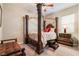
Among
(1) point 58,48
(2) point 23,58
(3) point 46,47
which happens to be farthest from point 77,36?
(2) point 23,58

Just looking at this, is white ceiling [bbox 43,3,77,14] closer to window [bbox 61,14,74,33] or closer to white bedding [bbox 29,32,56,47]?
window [bbox 61,14,74,33]

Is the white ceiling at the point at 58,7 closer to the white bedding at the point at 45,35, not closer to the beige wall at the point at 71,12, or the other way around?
the beige wall at the point at 71,12

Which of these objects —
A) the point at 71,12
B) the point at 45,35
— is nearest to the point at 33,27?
the point at 45,35

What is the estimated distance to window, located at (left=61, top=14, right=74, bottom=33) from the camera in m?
1.12

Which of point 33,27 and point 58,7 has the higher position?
point 58,7

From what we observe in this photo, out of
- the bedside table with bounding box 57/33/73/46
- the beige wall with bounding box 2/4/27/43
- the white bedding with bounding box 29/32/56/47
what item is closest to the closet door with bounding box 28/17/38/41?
the white bedding with bounding box 29/32/56/47

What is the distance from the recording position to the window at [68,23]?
3.67 feet

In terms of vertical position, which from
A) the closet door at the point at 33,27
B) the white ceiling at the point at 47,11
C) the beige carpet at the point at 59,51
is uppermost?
the white ceiling at the point at 47,11

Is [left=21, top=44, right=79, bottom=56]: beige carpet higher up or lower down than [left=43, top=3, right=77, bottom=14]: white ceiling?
lower down

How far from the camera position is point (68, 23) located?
1.13 metres

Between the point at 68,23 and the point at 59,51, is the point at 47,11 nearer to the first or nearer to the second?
the point at 68,23

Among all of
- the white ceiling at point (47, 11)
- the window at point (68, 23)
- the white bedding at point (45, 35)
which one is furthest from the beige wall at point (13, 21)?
the window at point (68, 23)

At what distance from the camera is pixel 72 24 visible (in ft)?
3.72

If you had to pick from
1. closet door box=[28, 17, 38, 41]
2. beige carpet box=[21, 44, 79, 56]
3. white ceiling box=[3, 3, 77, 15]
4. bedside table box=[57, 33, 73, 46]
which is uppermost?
white ceiling box=[3, 3, 77, 15]
